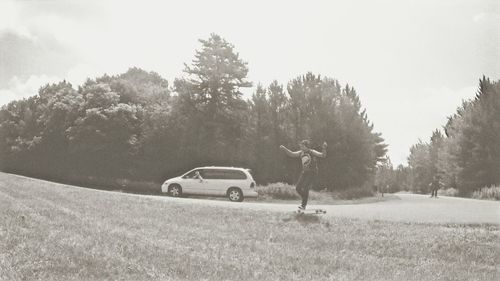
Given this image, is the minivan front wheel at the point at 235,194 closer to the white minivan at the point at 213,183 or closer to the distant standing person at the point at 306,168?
the white minivan at the point at 213,183

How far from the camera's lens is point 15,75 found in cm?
1442

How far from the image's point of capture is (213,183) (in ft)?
74.9

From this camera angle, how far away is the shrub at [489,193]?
1138 inches

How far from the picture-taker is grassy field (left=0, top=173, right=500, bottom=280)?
7004 mm

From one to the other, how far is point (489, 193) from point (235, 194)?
56.4 ft

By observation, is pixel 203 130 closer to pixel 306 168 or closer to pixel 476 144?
pixel 306 168

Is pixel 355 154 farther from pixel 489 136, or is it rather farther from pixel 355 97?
pixel 489 136

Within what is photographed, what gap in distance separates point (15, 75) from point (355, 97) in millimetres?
23578

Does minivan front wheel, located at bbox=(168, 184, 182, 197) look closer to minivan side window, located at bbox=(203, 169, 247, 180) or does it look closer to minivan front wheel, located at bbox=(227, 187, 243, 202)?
minivan side window, located at bbox=(203, 169, 247, 180)

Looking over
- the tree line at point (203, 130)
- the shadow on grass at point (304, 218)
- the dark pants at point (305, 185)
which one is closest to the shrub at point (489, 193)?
the tree line at point (203, 130)

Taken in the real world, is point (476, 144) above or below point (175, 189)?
above

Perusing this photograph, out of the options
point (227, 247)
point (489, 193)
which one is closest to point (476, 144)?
point (489, 193)

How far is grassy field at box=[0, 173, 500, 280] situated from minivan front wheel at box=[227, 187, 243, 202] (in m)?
8.64

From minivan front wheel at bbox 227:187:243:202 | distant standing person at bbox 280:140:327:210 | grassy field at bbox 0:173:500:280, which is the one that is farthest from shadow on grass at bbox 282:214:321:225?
minivan front wheel at bbox 227:187:243:202
